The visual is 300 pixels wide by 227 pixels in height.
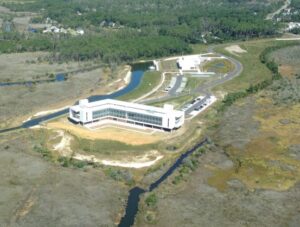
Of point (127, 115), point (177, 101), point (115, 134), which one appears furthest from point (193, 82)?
point (115, 134)

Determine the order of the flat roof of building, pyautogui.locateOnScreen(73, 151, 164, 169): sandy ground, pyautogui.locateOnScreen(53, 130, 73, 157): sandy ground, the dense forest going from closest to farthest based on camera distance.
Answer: pyautogui.locateOnScreen(73, 151, 164, 169): sandy ground < pyautogui.locateOnScreen(53, 130, 73, 157): sandy ground < the flat roof of building < the dense forest

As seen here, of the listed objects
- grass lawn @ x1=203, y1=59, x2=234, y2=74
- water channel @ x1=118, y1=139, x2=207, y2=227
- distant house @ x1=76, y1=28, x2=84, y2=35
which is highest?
distant house @ x1=76, y1=28, x2=84, y2=35

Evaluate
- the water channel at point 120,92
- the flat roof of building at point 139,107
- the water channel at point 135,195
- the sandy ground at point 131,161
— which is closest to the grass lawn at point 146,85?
the water channel at point 120,92

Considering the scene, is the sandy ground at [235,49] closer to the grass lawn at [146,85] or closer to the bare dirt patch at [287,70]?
the bare dirt patch at [287,70]

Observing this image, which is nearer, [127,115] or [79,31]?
[127,115]

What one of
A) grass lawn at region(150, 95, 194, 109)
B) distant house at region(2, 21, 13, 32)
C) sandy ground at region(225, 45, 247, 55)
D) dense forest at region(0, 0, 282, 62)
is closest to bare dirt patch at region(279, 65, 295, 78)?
sandy ground at region(225, 45, 247, 55)

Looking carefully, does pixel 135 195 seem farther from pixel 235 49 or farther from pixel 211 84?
pixel 235 49

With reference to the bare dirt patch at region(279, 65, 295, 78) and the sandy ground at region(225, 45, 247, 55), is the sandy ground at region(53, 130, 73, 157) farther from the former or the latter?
the sandy ground at region(225, 45, 247, 55)
